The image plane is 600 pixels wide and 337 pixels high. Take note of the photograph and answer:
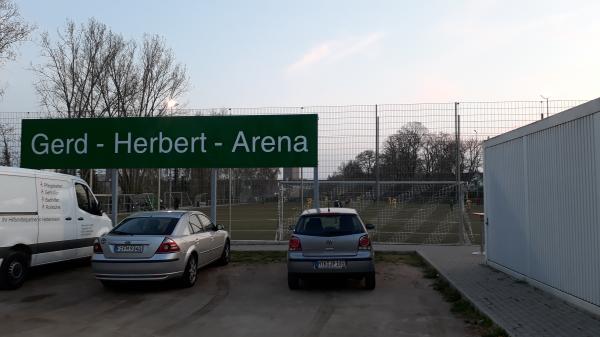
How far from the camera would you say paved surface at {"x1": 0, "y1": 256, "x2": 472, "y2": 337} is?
7113mm

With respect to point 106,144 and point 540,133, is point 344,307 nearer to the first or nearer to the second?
point 540,133

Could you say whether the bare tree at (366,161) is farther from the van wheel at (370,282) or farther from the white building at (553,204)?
the van wheel at (370,282)

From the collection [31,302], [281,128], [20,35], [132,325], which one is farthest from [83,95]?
[132,325]

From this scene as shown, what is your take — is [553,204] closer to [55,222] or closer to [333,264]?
[333,264]

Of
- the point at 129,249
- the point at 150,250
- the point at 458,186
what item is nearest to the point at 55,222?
the point at 129,249

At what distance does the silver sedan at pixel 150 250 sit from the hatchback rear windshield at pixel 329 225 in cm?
226

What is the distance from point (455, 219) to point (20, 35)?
21.9 m

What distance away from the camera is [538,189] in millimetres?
9250

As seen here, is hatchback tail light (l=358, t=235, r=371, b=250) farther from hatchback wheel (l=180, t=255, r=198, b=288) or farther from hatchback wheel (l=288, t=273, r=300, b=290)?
hatchback wheel (l=180, t=255, r=198, b=288)

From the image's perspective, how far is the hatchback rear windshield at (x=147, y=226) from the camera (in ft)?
33.4

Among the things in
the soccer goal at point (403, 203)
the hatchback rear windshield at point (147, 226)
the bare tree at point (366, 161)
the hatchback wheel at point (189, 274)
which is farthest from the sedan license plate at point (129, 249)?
the bare tree at point (366, 161)

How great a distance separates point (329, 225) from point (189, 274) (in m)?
2.93

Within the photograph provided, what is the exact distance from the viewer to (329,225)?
9820 mm

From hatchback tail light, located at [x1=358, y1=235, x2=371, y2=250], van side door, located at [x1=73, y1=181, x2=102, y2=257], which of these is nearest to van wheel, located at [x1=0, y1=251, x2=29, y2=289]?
van side door, located at [x1=73, y1=181, x2=102, y2=257]
